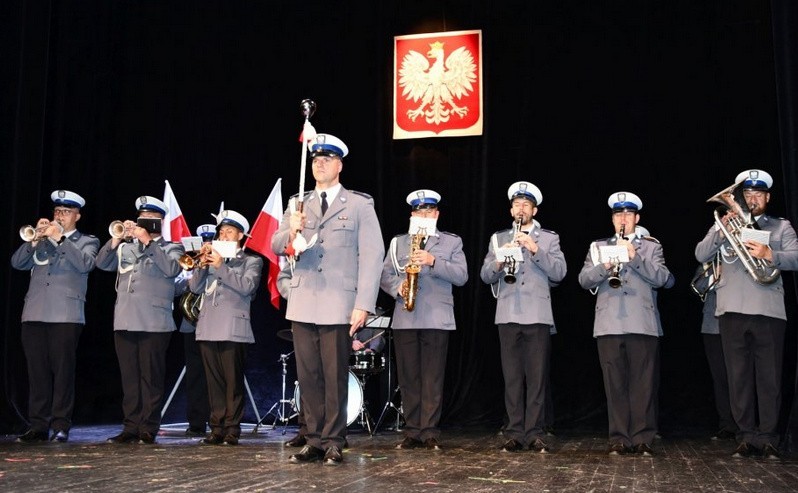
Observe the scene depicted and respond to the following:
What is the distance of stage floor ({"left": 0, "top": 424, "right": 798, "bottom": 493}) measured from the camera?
445 centimetres

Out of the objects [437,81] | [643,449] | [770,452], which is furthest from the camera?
[437,81]

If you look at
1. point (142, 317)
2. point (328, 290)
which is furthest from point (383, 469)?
point (142, 317)

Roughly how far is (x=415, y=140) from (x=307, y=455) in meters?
4.84

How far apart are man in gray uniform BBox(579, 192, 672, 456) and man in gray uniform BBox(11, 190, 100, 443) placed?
13.9 ft

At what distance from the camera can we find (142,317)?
7238mm

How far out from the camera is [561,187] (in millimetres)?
9086

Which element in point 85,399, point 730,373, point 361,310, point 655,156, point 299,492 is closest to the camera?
point 299,492

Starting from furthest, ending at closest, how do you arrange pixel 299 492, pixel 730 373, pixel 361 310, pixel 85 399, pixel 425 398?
pixel 85 399 < pixel 425 398 < pixel 730 373 < pixel 361 310 < pixel 299 492

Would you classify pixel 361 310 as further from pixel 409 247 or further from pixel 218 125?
pixel 218 125

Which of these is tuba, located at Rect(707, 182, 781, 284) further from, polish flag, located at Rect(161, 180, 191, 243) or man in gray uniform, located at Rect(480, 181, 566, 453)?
polish flag, located at Rect(161, 180, 191, 243)

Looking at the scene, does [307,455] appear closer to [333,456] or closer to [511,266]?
[333,456]

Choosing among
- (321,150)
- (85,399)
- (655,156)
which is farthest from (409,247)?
(85,399)

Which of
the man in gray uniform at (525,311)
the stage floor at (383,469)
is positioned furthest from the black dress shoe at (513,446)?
the stage floor at (383,469)

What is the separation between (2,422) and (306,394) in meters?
4.29
